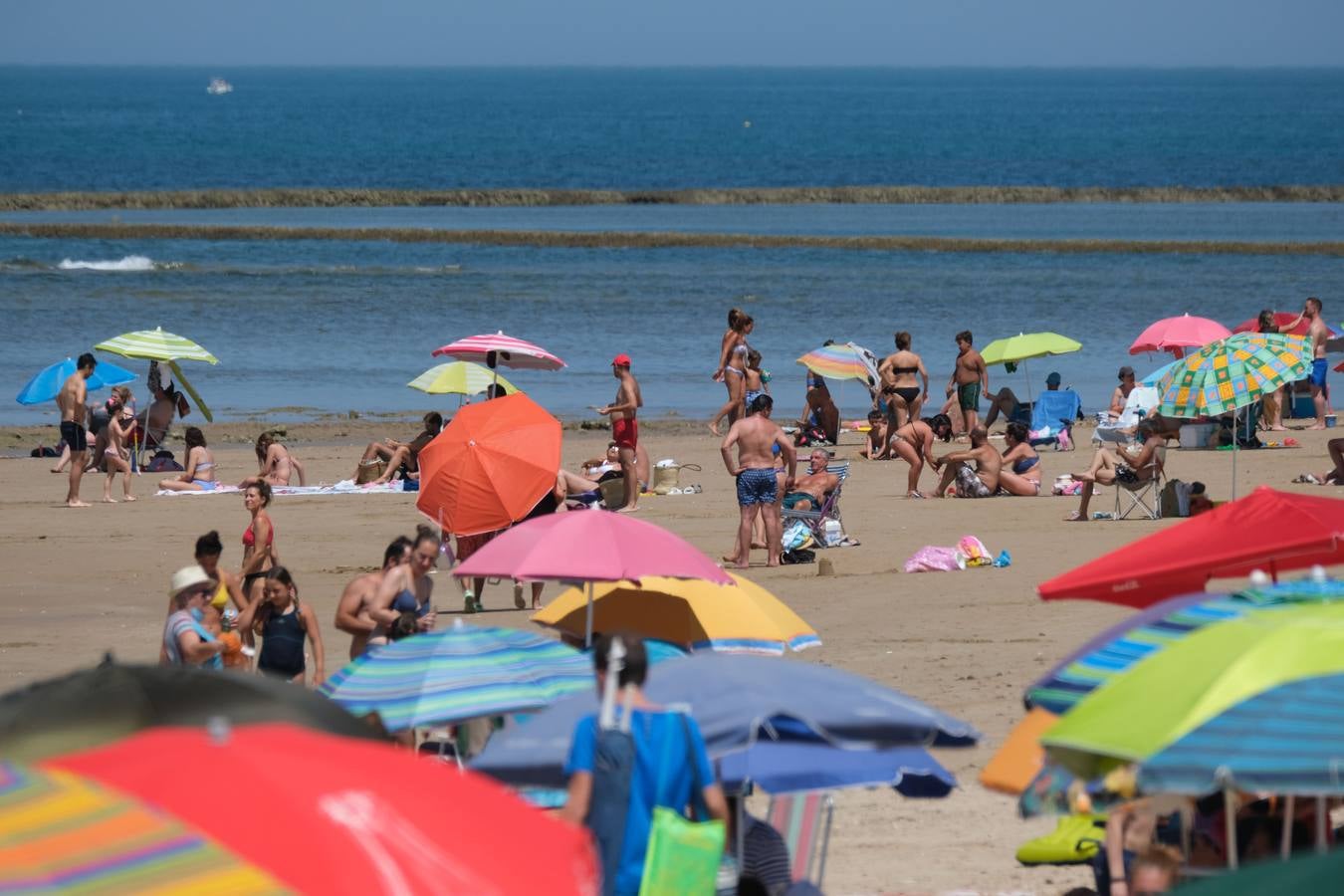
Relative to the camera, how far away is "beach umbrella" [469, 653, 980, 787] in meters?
5.62

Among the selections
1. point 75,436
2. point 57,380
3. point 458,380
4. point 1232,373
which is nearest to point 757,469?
point 1232,373

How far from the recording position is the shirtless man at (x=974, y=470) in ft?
52.7

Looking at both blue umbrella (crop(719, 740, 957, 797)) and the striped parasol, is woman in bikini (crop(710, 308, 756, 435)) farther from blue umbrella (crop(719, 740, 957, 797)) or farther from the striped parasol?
the striped parasol

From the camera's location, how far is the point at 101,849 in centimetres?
337

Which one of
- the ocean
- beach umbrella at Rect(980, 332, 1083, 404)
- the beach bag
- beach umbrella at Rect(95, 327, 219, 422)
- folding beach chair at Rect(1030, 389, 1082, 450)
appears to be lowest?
the beach bag

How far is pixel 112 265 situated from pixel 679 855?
37.3m

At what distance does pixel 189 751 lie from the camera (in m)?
3.96

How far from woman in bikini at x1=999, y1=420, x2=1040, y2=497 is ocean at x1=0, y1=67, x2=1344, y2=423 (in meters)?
6.62

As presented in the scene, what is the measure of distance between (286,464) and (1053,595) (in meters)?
10.5

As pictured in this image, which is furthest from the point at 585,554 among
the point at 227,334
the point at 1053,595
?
the point at 227,334

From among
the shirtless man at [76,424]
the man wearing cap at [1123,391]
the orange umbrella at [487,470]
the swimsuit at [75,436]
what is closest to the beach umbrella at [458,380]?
the shirtless man at [76,424]

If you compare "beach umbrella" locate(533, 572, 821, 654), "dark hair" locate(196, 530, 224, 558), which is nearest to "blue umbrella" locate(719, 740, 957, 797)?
"beach umbrella" locate(533, 572, 821, 654)

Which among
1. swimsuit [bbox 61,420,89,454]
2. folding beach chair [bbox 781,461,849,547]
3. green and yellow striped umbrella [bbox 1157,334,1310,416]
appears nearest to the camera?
green and yellow striped umbrella [bbox 1157,334,1310,416]

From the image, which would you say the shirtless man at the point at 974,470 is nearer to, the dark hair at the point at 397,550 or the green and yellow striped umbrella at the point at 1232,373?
the green and yellow striped umbrella at the point at 1232,373
